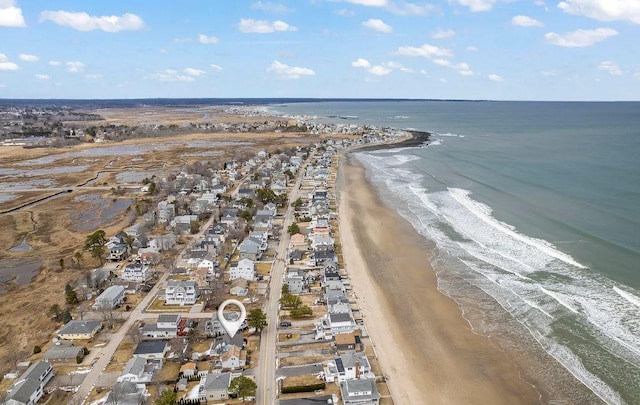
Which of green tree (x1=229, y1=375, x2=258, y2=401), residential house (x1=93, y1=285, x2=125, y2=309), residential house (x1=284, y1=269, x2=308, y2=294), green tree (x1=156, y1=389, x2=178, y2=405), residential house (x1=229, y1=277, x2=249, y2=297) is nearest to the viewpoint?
green tree (x1=156, y1=389, x2=178, y2=405)

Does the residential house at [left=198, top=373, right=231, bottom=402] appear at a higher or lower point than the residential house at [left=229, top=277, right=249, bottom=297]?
lower

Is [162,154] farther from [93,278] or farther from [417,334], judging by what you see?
[417,334]

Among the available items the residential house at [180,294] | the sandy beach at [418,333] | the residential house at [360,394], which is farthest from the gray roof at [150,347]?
the sandy beach at [418,333]

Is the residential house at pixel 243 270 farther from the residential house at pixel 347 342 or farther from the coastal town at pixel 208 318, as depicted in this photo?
the residential house at pixel 347 342

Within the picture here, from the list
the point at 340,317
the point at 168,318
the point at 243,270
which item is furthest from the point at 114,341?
the point at 340,317

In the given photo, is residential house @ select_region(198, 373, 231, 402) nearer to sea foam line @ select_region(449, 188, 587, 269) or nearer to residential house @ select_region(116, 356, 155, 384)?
residential house @ select_region(116, 356, 155, 384)

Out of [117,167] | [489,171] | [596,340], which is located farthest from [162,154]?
[596,340]

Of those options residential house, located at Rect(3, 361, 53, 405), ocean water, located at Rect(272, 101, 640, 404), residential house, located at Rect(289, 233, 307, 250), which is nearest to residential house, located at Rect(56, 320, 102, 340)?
residential house, located at Rect(3, 361, 53, 405)
